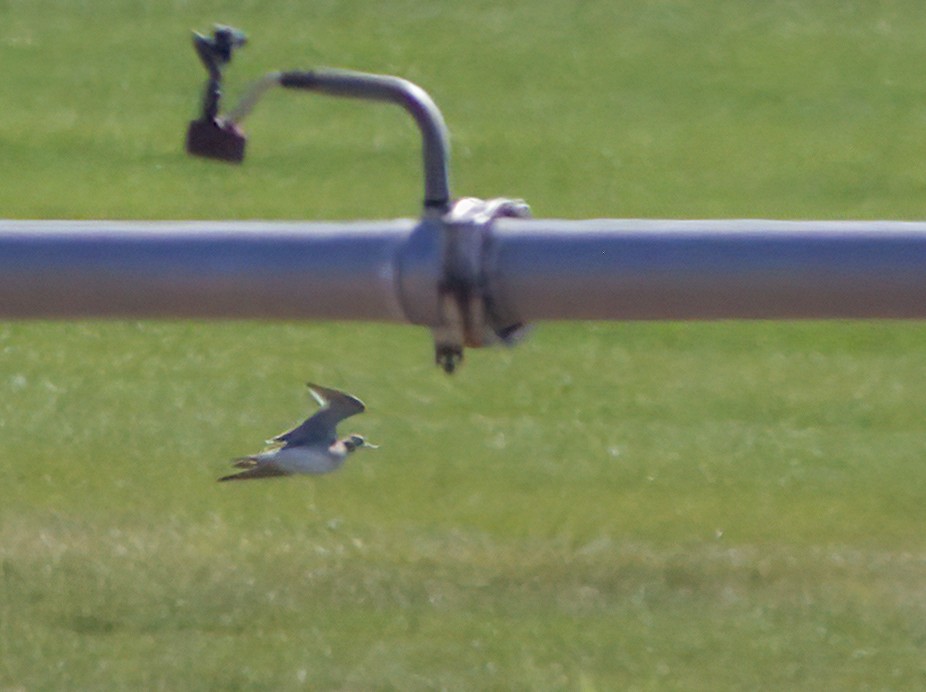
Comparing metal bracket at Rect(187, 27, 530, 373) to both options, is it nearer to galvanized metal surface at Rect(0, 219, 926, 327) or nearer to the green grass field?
galvanized metal surface at Rect(0, 219, 926, 327)

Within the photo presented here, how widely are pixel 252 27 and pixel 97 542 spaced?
5553mm

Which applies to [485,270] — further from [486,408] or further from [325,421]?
[486,408]

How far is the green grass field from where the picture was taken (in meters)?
4.59

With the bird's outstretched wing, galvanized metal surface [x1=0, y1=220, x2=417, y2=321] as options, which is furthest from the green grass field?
galvanized metal surface [x1=0, y1=220, x2=417, y2=321]

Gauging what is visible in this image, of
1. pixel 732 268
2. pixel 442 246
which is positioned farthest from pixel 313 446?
pixel 732 268

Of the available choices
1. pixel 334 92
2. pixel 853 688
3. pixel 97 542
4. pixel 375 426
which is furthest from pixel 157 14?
pixel 334 92

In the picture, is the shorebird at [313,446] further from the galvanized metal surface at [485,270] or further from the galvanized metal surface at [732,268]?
the galvanized metal surface at [732,268]

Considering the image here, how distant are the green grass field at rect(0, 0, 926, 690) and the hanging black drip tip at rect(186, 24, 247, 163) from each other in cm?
246

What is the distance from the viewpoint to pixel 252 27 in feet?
33.6

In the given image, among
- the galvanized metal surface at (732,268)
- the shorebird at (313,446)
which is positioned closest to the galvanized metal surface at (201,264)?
the galvanized metal surface at (732,268)

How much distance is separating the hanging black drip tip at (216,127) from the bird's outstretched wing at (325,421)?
0.28 meters

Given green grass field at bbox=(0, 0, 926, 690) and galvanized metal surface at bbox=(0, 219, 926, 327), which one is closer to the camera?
galvanized metal surface at bbox=(0, 219, 926, 327)

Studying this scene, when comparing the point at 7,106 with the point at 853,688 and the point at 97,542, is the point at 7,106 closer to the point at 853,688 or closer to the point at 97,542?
the point at 97,542

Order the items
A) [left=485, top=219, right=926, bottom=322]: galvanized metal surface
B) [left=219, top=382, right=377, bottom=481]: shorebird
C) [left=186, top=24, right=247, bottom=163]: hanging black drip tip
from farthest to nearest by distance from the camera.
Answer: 1. [left=186, top=24, right=247, bottom=163]: hanging black drip tip
2. [left=219, top=382, right=377, bottom=481]: shorebird
3. [left=485, top=219, right=926, bottom=322]: galvanized metal surface
